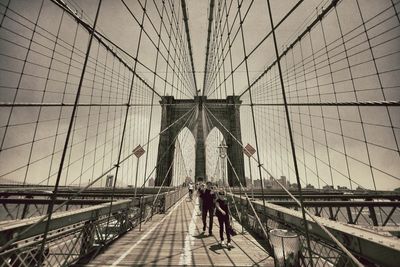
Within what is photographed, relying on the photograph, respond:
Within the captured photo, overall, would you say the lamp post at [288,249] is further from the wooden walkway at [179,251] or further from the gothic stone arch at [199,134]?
the gothic stone arch at [199,134]

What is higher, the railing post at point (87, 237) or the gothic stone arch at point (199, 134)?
the gothic stone arch at point (199, 134)

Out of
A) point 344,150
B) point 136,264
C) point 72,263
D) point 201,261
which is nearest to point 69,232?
point 72,263

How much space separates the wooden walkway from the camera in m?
3.62

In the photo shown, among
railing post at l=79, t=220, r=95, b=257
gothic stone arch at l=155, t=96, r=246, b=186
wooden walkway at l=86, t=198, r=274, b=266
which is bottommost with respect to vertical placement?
wooden walkway at l=86, t=198, r=274, b=266

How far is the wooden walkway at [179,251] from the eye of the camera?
142 inches

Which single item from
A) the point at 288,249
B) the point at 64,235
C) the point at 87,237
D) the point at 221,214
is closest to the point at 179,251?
the point at 221,214

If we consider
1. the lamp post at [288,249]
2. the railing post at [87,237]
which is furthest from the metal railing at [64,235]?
the lamp post at [288,249]

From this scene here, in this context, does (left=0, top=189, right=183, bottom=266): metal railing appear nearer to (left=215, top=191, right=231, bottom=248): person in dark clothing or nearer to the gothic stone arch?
(left=215, top=191, right=231, bottom=248): person in dark clothing

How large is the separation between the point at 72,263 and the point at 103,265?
1.81 ft

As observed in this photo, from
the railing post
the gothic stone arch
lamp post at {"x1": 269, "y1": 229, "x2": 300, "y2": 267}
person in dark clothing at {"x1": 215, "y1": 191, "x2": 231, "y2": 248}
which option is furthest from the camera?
the gothic stone arch

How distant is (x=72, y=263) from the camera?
11.3 ft

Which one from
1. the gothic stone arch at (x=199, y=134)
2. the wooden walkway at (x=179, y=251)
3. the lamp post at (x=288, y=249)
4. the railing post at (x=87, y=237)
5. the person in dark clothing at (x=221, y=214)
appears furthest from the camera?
the gothic stone arch at (x=199, y=134)

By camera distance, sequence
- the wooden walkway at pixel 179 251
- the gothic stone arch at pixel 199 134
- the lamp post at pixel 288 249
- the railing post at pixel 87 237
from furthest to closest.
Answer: the gothic stone arch at pixel 199 134, the railing post at pixel 87 237, the wooden walkway at pixel 179 251, the lamp post at pixel 288 249

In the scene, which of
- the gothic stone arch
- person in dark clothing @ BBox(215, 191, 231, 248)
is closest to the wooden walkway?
person in dark clothing @ BBox(215, 191, 231, 248)
